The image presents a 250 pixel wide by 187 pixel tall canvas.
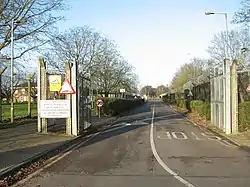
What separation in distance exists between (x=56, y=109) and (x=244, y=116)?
9.38 metres

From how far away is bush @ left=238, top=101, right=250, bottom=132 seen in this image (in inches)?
738

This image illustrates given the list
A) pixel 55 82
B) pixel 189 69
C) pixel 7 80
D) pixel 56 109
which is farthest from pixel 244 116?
pixel 189 69

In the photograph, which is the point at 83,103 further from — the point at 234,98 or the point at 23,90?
the point at 23,90

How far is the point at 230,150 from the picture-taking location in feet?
46.1

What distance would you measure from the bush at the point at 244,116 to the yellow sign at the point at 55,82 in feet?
30.7

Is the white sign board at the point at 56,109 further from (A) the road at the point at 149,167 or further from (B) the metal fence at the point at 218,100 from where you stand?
(B) the metal fence at the point at 218,100

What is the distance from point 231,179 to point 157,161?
303 centimetres

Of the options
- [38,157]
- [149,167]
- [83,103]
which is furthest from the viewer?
[83,103]

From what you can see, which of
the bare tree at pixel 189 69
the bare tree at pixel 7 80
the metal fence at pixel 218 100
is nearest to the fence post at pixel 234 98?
the metal fence at pixel 218 100

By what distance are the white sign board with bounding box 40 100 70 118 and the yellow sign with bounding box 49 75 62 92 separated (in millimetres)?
945

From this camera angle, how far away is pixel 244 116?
19.1 m

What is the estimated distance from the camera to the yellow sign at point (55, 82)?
19219mm

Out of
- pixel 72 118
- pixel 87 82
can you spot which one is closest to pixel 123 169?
pixel 72 118

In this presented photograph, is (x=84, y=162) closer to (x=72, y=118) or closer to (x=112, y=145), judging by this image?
(x=112, y=145)
